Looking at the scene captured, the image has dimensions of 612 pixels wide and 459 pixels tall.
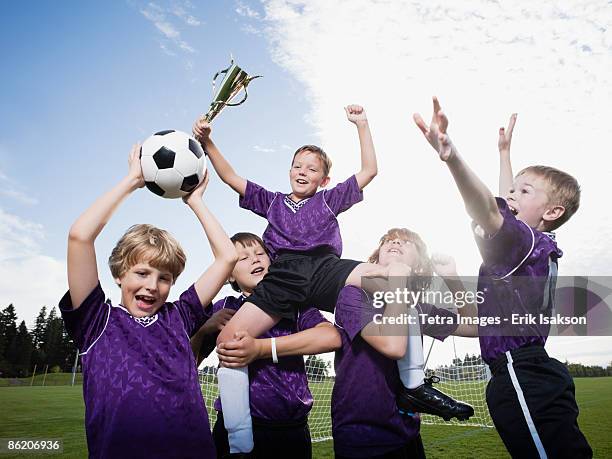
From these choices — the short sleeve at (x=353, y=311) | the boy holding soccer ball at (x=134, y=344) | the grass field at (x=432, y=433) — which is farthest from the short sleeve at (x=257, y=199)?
the grass field at (x=432, y=433)

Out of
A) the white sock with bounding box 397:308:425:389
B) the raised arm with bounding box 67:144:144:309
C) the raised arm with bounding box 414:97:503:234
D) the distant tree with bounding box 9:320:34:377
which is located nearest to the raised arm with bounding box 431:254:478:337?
the white sock with bounding box 397:308:425:389

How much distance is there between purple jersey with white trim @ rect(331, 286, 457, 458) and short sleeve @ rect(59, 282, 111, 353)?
153 cm

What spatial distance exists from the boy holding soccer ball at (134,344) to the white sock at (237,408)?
22.7 inches

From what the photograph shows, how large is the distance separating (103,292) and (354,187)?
99.8 inches

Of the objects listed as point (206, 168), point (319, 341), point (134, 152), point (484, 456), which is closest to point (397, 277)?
point (319, 341)

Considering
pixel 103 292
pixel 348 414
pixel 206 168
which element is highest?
pixel 206 168

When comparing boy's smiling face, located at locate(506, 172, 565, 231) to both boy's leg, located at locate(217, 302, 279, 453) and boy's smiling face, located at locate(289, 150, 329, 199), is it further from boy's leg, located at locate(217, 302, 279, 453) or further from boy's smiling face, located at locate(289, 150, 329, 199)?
boy's leg, located at locate(217, 302, 279, 453)

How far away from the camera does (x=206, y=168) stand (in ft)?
13.1

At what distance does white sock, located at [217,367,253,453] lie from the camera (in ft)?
11.5

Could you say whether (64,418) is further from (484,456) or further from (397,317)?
(397,317)

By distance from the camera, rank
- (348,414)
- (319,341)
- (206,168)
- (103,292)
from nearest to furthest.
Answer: (103,292), (348,414), (319,341), (206,168)

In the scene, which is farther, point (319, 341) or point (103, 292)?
point (319, 341)

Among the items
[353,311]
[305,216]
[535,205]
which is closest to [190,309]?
[353,311]

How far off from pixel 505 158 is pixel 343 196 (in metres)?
1.44
